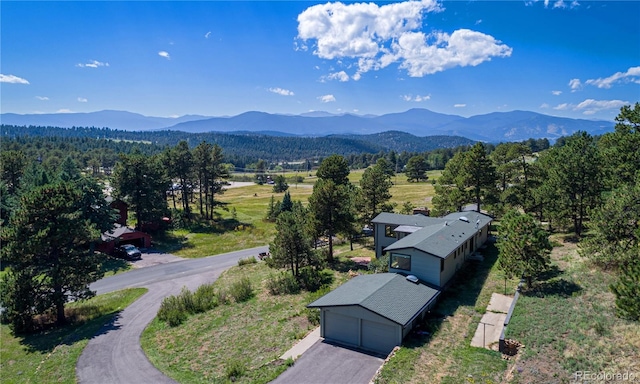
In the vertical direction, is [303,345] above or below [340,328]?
below

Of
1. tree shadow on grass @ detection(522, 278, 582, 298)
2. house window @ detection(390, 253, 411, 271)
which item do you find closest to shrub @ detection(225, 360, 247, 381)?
house window @ detection(390, 253, 411, 271)

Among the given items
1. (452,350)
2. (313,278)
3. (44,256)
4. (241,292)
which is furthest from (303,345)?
(44,256)

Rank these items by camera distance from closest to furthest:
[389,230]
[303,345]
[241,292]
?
1. [303,345]
2. [241,292]
3. [389,230]

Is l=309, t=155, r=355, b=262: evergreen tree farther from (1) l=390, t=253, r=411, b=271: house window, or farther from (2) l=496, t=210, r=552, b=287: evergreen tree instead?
(2) l=496, t=210, r=552, b=287: evergreen tree

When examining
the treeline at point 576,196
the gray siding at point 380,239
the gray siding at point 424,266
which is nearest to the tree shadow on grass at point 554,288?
the treeline at point 576,196

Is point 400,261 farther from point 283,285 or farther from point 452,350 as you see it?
point 283,285

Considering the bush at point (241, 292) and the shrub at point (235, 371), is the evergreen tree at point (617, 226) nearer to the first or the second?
the shrub at point (235, 371)
